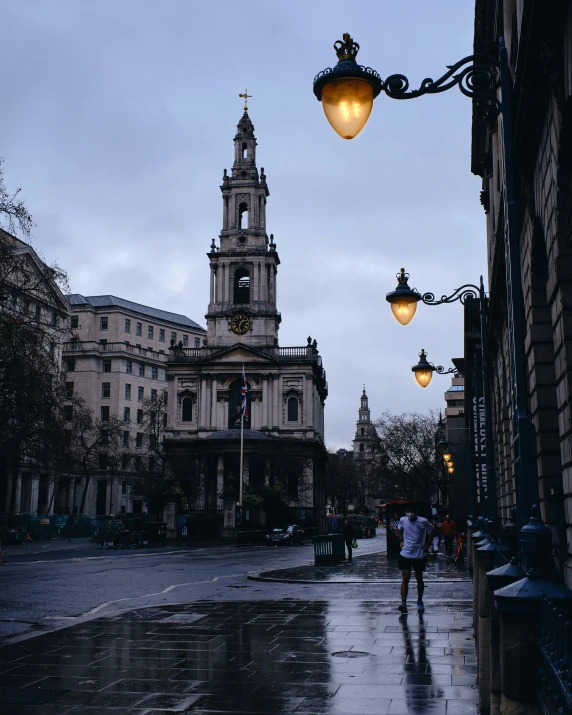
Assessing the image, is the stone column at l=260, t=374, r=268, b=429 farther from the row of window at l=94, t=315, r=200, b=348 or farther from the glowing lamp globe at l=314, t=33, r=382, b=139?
the glowing lamp globe at l=314, t=33, r=382, b=139

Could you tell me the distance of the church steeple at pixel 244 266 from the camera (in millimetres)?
81000

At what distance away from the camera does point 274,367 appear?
79.1 meters

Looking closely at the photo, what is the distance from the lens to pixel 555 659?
3.36m

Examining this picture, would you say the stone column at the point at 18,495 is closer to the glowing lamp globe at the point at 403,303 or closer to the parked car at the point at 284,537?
the parked car at the point at 284,537

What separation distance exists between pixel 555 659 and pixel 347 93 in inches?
194

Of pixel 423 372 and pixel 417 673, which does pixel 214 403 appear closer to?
pixel 423 372

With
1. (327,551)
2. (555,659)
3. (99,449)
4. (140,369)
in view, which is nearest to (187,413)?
(99,449)

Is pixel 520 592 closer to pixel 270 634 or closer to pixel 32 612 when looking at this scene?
pixel 270 634

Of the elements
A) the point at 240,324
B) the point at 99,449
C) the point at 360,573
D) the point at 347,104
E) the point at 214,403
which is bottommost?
the point at 360,573

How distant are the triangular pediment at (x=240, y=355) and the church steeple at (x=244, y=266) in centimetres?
183

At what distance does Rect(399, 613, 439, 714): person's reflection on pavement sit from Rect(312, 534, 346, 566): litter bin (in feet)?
51.1

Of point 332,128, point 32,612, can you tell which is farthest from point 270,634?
point 332,128

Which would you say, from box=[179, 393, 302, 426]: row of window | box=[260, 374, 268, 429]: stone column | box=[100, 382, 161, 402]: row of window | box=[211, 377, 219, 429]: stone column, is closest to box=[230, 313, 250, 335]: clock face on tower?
box=[260, 374, 268, 429]: stone column

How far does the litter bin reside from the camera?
2680 centimetres
